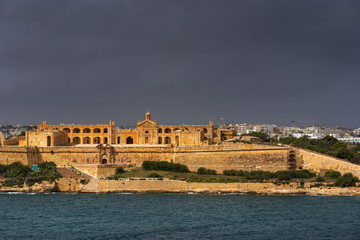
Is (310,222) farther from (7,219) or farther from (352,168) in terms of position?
(7,219)

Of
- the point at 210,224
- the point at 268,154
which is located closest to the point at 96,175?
the point at 268,154

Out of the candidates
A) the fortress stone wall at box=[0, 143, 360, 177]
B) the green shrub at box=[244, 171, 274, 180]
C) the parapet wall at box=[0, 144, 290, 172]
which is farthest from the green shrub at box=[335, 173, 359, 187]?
the parapet wall at box=[0, 144, 290, 172]

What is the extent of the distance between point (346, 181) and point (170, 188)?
14.3m

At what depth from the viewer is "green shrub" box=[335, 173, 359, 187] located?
4412 centimetres

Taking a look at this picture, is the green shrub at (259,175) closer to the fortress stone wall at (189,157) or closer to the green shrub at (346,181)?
the fortress stone wall at (189,157)

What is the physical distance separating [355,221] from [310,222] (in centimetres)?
271

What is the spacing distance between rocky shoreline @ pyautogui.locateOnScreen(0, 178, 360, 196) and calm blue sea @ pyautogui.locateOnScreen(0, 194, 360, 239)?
141cm

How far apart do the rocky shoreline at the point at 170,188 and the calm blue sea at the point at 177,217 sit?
141 cm

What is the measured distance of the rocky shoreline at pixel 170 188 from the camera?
146ft

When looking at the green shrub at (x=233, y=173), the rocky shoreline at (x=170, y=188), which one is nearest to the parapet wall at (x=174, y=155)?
the green shrub at (x=233, y=173)

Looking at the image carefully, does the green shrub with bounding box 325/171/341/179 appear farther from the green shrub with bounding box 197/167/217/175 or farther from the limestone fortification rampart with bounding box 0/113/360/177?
the green shrub with bounding box 197/167/217/175

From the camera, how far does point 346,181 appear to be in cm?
4412

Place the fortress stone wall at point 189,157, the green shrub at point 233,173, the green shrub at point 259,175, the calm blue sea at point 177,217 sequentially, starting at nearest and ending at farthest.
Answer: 1. the calm blue sea at point 177,217
2. the green shrub at point 259,175
3. the green shrub at point 233,173
4. the fortress stone wall at point 189,157

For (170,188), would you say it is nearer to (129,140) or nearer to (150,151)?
(150,151)
